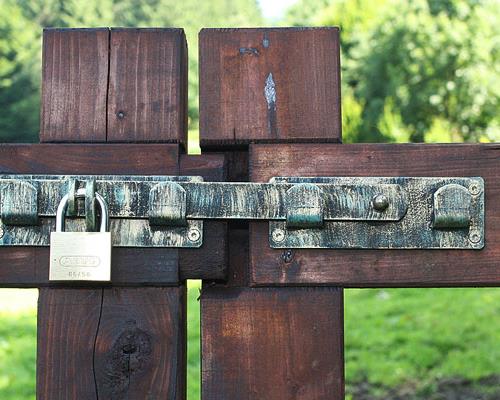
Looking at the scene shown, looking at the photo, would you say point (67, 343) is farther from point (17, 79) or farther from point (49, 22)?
point (49, 22)

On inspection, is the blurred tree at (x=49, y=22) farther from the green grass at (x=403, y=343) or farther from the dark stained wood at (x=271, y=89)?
the dark stained wood at (x=271, y=89)

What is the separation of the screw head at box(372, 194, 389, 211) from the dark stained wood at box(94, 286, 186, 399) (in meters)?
0.28

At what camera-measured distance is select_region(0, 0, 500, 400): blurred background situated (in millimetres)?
3668

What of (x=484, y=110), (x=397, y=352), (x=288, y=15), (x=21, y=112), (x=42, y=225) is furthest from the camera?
(x=288, y=15)

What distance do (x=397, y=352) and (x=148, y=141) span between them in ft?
10.5

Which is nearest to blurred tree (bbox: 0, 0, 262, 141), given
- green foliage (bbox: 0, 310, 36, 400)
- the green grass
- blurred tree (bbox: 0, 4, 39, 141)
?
blurred tree (bbox: 0, 4, 39, 141)

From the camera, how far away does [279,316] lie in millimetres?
954

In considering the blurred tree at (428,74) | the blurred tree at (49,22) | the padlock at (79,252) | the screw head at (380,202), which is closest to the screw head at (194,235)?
the padlock at (79,252)

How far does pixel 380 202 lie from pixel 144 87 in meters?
0.34

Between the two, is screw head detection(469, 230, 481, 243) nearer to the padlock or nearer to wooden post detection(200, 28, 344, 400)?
wooden post detection(200, 28, 344, 400)

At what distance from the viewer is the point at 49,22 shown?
112 feet

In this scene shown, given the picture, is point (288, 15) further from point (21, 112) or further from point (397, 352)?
point (397, 352)

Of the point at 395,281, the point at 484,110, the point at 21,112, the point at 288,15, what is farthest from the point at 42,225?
the point at 288,15

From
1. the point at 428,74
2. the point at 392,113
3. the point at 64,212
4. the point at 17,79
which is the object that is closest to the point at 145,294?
the point at 64,212
